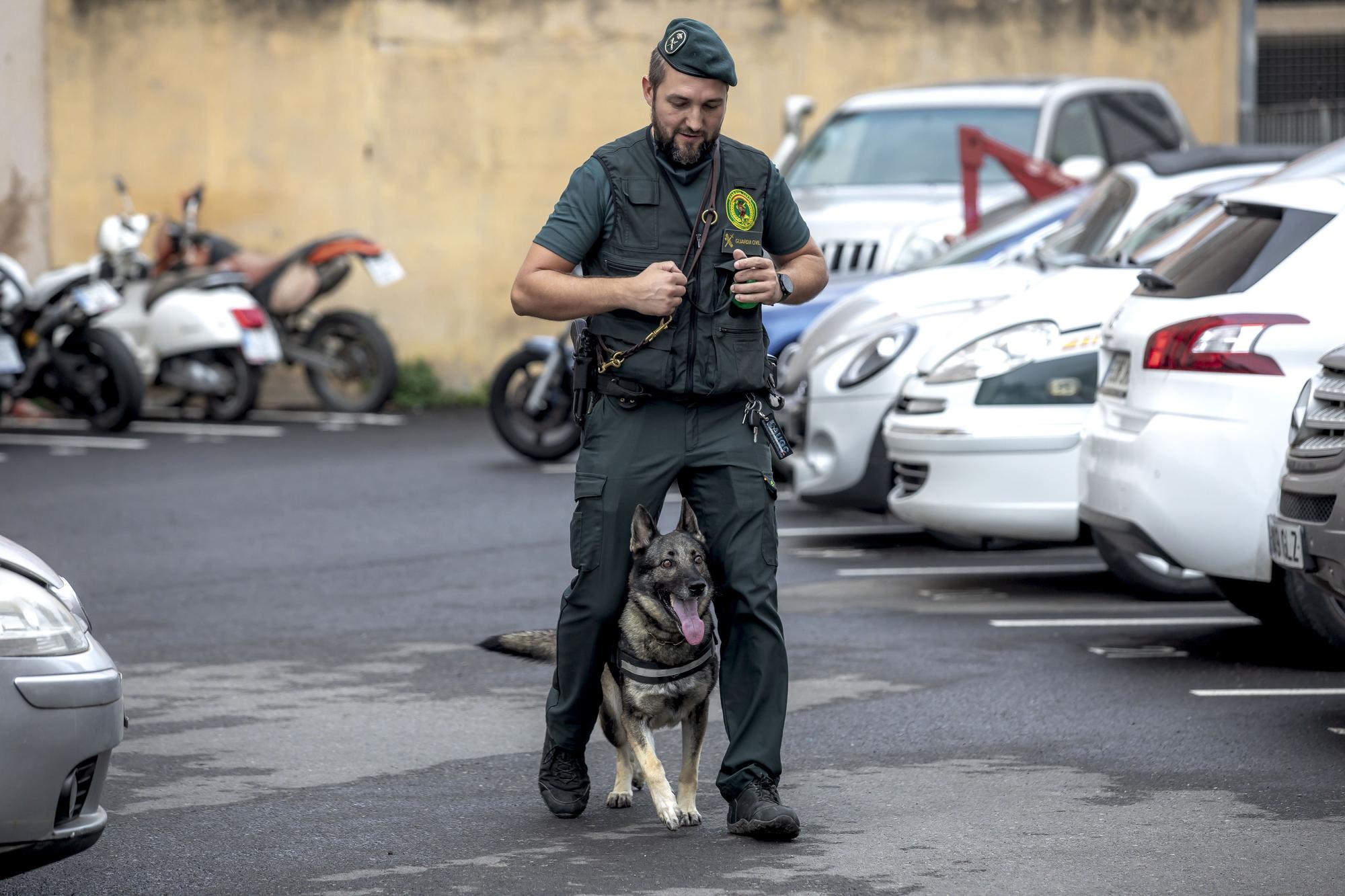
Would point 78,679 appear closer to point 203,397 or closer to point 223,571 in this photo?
point 223,571

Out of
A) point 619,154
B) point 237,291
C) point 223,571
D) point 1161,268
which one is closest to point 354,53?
point 237,291

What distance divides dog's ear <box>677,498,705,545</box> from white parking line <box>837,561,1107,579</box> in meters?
4.24

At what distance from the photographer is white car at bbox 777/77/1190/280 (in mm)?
13266

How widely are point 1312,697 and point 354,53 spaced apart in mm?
12912

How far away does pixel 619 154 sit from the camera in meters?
5.12

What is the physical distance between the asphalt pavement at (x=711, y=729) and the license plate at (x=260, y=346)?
4315mm

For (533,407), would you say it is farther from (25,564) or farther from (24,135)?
(25,564)

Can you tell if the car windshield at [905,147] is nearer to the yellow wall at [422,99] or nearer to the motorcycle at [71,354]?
the yellow wall at [422,99]

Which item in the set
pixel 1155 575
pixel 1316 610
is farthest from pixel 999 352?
pixel 1316 610

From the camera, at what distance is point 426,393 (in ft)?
59.2

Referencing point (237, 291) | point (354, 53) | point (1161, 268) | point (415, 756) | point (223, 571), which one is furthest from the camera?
point (354, 53)

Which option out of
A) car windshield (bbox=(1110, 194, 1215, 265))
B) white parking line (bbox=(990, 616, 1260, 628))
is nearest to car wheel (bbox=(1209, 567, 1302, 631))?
white parking line (bbox=(990, 616, 1260, 628))

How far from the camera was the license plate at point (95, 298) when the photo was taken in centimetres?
1539

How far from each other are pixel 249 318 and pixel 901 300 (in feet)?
22.4
